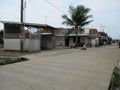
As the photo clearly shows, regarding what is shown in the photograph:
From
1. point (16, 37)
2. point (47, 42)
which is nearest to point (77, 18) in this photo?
point (47, 42)

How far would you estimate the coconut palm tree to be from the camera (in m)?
43.7

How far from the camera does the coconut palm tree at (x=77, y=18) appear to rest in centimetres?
4369

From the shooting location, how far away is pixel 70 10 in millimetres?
45469

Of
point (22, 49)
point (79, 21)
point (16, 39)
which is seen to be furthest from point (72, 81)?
point (79, 21)

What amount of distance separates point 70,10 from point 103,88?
39.0m

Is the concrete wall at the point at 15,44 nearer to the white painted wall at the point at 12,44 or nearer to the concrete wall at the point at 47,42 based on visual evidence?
the white painted wall at the point at 12,44

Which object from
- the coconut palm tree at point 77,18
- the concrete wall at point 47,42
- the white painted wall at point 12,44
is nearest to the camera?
the white painted wall at point 12,44

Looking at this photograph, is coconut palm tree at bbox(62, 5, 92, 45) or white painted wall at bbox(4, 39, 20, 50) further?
coconut palm tree at bbox(62, 5, 92, 45)

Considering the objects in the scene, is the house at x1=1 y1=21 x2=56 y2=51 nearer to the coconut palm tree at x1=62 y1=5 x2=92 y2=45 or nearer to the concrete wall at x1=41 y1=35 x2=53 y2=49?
the concrete wall at x1=41 y1=35 x2=53 y2=49

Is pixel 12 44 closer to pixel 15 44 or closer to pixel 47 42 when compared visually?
pixel 15 44

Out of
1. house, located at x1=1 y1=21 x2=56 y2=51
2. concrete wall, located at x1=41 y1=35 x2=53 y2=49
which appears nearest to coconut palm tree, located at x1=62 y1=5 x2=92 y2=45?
concrete wall, located at x1=41 y1=35 x2=53 y2=49

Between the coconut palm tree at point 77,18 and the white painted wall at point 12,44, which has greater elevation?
the coconut palm tree at point 77,18

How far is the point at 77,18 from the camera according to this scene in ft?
144

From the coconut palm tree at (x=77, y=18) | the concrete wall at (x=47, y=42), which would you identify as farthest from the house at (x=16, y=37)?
the coconut palm tree at (x=77, y=18)
